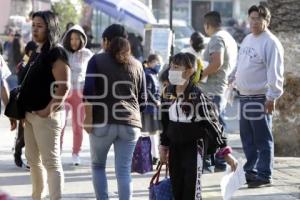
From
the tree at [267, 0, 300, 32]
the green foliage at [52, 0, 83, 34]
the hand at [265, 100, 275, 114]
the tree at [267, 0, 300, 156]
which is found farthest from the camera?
the green foliage at [52, 0, 83, 34]

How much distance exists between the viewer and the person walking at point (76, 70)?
9016mm

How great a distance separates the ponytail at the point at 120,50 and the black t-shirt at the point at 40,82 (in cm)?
45

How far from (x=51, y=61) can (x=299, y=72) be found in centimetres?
462

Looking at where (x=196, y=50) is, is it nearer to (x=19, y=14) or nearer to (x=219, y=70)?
(x=219, y=70)

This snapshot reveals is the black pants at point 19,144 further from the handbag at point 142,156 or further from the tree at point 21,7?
the tree at point 21,7

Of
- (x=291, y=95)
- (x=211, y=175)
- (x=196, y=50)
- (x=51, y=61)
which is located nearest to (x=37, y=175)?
(x=51, y=61)

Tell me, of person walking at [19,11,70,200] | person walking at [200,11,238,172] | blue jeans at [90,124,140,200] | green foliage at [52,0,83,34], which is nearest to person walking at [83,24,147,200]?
blue jeans at [90,124,140,200]

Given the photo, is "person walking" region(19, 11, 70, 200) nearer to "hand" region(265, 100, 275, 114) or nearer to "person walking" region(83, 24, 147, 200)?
"person walking" region(83, 24, 147, 200)

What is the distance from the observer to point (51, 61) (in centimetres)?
629

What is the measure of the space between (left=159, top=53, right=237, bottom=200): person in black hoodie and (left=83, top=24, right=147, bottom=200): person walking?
594 mm

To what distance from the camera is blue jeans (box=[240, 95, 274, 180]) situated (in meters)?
7.82

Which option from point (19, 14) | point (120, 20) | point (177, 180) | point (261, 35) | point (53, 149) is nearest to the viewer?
point (177, 180)

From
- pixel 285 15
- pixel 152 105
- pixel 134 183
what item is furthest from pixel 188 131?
pixel 285 15

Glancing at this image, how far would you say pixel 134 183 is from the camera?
823 centimetres
